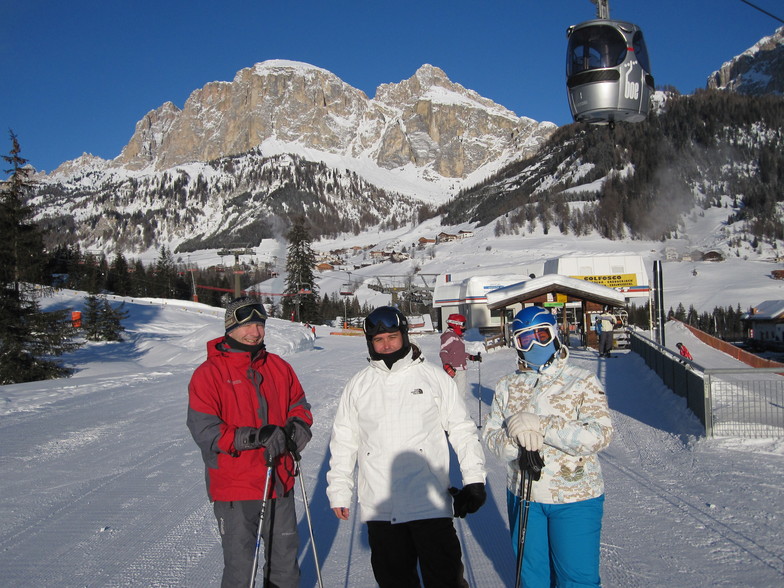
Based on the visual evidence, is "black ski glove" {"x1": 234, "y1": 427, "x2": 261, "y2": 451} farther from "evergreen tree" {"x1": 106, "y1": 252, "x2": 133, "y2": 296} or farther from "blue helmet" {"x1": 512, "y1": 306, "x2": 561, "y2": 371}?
"evergreen tree" {"x1": 106, "y1": 252, "x2": 133, "y2": 296}

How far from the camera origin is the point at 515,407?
3.17 metres

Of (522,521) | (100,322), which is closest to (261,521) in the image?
(522,521)

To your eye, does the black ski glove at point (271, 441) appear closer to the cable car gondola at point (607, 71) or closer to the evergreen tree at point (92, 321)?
the cable car gondola at point (607, 71)

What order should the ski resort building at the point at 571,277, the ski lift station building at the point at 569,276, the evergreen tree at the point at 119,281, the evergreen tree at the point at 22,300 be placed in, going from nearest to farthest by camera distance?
the evergreen tree at the point at 22,300
the ski resort building at the point at 571,277
the ski lift station building at the point at 569,276
the evergreen tree at the point at 119,281

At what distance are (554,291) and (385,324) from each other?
26.5 meters

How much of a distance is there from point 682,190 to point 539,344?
161m

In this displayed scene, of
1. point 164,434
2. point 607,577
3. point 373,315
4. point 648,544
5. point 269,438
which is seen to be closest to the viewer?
point 269,438

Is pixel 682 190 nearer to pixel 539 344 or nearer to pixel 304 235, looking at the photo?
pixel 304 235

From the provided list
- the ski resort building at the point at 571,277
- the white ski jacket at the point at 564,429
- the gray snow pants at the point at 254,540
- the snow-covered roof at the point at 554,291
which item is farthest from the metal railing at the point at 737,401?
the ski resort building at the point at 571,277

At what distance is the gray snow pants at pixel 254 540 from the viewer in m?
3.11

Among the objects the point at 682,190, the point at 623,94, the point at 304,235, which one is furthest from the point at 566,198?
the point at 623,94

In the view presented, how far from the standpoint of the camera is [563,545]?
296 cm

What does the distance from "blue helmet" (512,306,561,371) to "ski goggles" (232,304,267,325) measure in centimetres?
146

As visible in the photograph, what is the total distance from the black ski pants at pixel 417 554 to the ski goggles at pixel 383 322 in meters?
1.02
